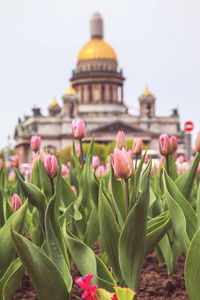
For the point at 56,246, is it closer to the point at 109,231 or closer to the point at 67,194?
the point at 109,231

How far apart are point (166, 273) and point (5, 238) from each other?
4.17 feet

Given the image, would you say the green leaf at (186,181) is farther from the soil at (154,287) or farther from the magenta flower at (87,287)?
the magenta flower at (87,287)

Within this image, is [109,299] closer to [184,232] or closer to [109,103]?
[184,232]

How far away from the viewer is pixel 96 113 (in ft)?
158

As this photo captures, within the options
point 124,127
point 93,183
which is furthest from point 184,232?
point 124,127

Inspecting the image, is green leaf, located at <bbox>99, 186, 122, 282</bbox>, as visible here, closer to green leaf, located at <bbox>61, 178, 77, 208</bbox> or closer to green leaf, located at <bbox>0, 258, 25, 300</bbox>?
green leaf, located at <bbox>0, 258, 25, 300</bbox>

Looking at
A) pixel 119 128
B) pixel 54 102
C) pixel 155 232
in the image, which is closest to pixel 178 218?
pixel 155 232

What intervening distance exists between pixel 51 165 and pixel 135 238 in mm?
609

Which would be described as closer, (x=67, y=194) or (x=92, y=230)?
(x=92, y=230)

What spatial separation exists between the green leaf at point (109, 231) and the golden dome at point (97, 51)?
50740 mm

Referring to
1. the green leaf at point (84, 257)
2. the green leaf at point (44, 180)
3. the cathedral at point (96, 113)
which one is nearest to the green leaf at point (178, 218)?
the green leaf at point (84, 257)

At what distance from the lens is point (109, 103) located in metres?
50.7

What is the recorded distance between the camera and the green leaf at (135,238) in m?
1.78

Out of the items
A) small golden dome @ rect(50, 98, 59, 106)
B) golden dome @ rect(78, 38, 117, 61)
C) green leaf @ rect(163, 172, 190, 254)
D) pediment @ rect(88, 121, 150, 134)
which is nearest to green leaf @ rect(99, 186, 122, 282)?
green leaf @ rect(163, 172, 190, 254)
